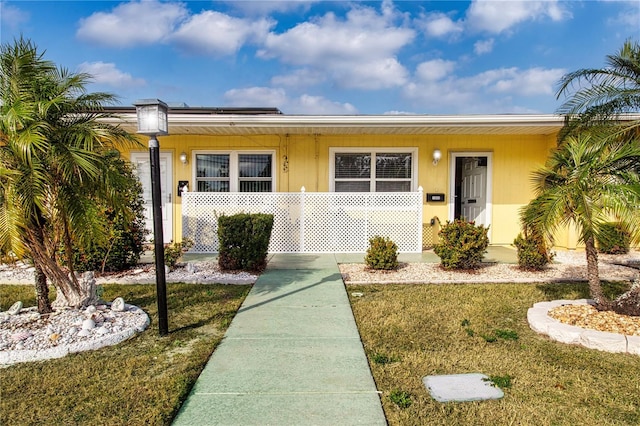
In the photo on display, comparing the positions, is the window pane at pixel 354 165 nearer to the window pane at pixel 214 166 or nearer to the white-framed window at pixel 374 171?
the white-framed window at pixel 374 171

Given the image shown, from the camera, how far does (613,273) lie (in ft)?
21.6

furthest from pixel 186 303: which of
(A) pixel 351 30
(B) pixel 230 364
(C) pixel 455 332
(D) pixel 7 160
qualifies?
(A) pixel 351 30

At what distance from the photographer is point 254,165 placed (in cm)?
938

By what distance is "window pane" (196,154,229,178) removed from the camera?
934 cm

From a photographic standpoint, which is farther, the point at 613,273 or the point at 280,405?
the point at 613,273

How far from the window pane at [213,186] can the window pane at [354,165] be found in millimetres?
2732

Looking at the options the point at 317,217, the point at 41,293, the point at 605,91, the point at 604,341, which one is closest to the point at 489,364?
the point at 604,341

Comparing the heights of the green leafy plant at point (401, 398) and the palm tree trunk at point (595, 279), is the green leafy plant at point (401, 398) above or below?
below

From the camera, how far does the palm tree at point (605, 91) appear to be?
4.16 metres

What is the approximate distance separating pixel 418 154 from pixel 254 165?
3.96 m

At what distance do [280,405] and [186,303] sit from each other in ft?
8.81

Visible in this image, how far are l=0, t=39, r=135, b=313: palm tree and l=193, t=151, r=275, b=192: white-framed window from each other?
205 inches

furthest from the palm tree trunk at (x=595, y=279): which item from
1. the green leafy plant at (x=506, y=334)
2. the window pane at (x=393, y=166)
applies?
the window pane at (x=393, y=166)

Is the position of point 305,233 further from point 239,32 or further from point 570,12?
point 570,12
